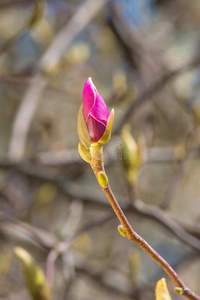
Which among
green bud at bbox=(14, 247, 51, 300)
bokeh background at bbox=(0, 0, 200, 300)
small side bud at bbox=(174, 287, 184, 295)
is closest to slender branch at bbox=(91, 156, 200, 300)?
small side bud at bbox=(174, 287, 184, 295)

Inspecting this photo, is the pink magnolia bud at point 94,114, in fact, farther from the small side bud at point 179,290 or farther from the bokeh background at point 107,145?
the bokeh background at point 107,145

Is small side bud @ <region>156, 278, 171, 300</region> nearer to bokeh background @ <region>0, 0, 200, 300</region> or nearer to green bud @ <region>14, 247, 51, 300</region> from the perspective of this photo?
green bud @ <region>14, 247, 51, 300</region>

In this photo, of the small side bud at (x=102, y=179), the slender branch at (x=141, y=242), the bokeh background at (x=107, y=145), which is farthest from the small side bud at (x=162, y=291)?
the bokeh background at (x=107, y=145)

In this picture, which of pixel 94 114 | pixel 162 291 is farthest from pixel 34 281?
pixel 94 114

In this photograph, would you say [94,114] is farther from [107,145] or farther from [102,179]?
[107,145]

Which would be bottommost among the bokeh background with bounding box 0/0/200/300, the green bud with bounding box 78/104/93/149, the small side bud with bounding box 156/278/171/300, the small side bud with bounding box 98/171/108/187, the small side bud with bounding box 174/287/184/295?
the small side bud with bounding box 174/287/184/295

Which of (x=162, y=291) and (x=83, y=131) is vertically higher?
(x=83, y=131)

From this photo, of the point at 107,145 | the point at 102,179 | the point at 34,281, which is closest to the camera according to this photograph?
the point at 102,179
